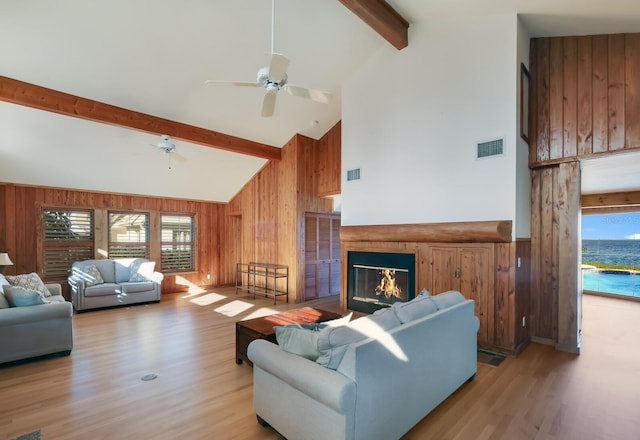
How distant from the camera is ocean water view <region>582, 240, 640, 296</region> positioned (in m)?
6.91

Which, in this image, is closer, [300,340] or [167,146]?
[300,340]

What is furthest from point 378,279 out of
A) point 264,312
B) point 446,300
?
point 446,300

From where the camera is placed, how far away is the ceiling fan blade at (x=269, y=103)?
327 centimetres

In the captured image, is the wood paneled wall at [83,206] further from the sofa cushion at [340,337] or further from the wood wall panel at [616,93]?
the wood wall panel at [616,93]

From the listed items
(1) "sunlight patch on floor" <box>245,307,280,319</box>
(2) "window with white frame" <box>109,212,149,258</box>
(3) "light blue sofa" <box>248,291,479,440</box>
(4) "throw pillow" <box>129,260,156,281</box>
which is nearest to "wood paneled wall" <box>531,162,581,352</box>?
(3) "light blue sofa" <box>248,291,479,440</box>

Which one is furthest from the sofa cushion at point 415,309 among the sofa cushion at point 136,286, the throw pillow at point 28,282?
Result: the sofa cushion at point 136,286

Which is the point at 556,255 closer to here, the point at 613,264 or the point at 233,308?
the point at 233,308

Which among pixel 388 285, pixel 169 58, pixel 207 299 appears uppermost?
pixel 169 58

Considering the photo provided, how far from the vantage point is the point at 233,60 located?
4406mm

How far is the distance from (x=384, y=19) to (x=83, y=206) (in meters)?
6.78

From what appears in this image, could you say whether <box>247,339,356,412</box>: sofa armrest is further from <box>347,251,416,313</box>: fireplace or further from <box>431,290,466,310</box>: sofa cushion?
<box>347,251,416,313</box>: fireplace

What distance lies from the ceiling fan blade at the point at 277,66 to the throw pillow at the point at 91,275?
562cm

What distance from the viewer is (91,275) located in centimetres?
621

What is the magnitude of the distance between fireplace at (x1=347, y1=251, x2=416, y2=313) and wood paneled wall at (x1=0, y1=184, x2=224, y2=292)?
15.3 feet
